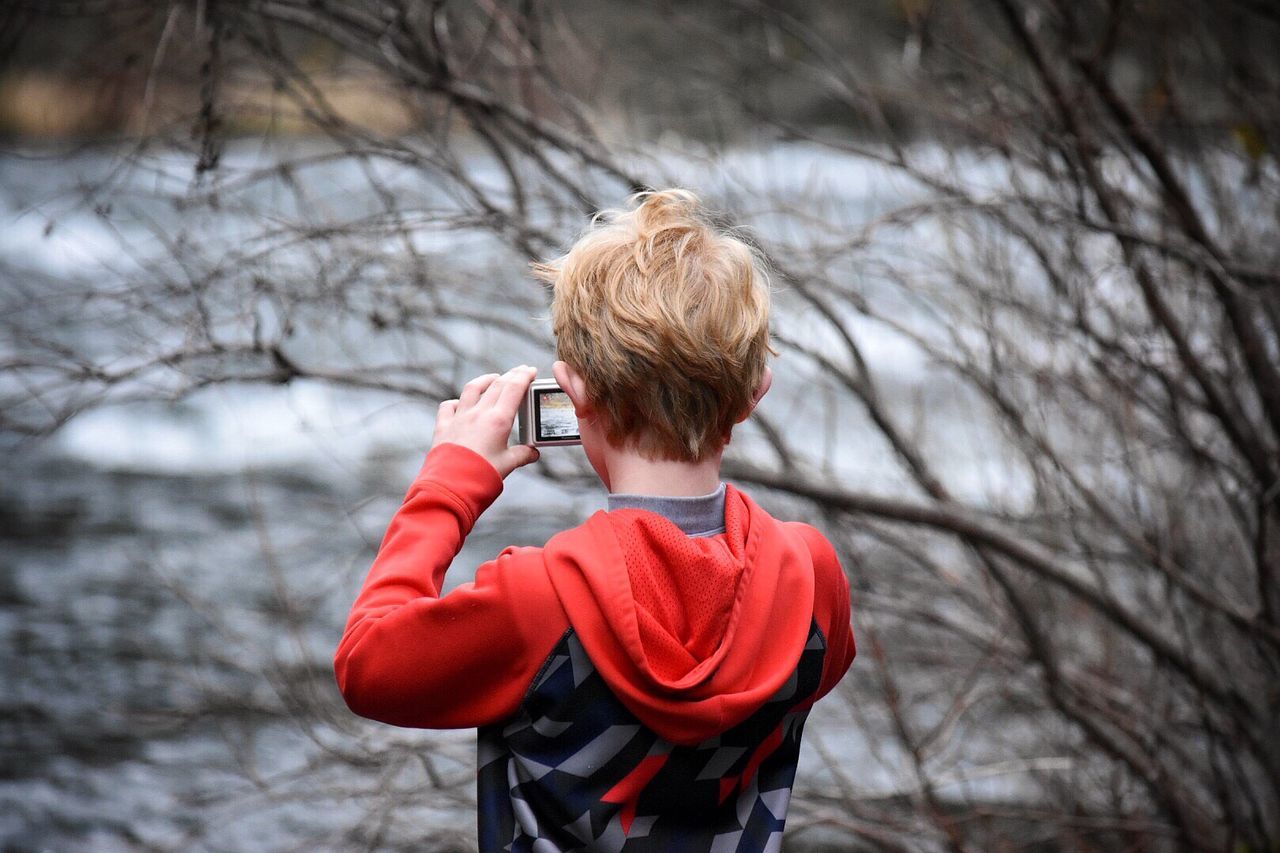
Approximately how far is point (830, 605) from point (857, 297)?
63.5 inches

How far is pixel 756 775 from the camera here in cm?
125

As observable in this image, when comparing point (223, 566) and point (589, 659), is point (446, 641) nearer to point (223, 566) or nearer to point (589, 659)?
point (589, 659)

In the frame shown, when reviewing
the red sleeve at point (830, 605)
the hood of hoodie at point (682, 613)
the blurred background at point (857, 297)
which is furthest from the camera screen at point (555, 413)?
the blurred background at point (857, 297)

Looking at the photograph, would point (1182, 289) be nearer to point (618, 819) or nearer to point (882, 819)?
point (882, 819)

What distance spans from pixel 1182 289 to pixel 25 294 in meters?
2.56

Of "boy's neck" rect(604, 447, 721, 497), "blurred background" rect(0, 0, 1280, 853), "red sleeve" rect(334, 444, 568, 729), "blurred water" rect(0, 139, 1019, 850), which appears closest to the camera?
"red sleeve" rect(334, 444, 568, 729)

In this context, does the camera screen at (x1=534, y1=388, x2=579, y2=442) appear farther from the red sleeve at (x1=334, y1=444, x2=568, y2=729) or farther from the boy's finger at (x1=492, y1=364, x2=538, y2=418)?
the red sleeve at (x1=334, y1=444, x2=568, y2=729)

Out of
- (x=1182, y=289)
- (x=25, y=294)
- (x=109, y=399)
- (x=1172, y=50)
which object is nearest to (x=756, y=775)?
(x=109, y=399)

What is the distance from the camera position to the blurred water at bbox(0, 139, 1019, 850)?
9.44ft

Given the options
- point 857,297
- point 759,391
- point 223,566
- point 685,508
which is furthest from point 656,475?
point 223,566

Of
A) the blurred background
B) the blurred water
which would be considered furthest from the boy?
the blurred water

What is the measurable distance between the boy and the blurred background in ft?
2.99

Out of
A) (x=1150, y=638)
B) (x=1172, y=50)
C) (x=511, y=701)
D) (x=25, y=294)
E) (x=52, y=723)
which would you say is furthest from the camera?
(x=52, y=723)

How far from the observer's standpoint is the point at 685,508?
1193 millimetres
